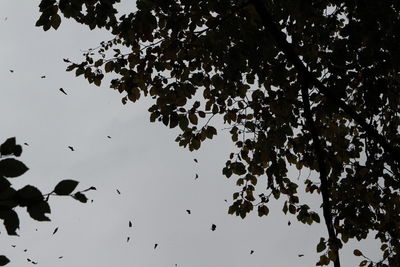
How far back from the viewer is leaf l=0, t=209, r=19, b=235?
1443 mm

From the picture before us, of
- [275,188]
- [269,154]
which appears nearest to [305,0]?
[269,154]

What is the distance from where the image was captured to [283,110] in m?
4.96

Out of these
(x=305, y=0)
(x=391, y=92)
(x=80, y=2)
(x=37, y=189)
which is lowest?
(x=37, y=189)

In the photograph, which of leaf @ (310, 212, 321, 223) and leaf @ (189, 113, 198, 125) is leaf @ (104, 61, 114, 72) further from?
leaf @ (310, 212, 321, 223)

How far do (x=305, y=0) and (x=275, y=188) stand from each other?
2.31 meters

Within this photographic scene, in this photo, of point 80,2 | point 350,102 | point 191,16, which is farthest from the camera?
point 350,102

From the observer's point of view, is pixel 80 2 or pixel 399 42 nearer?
pixel 80 2

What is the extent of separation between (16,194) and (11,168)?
0.28ft

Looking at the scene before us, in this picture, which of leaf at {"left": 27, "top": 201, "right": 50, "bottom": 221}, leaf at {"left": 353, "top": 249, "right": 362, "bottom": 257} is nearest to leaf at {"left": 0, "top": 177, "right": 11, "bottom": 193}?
leaf at {"left": 27, "top": 201, "right": 50, "bottom": 221}

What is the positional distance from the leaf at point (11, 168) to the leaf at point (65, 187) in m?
0.11

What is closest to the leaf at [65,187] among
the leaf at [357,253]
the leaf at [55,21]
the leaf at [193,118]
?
the leaf at [55,21]

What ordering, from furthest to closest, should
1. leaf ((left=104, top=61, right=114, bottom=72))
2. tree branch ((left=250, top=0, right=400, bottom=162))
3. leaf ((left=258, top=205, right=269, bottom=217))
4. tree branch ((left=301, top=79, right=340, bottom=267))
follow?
leaf ((left=258, top=205, right=269, bottom=217))
leaf ((left=104, top=61, right=114, bottom=72))
tree branch ((left=301, top=79, right=340, bottom=267))
tree branch ((left=250, top=0, right=400, bottom=162))

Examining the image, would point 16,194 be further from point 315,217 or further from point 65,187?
point 315,217

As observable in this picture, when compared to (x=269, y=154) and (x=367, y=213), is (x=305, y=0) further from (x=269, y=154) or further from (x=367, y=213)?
(x=367, y=213)
